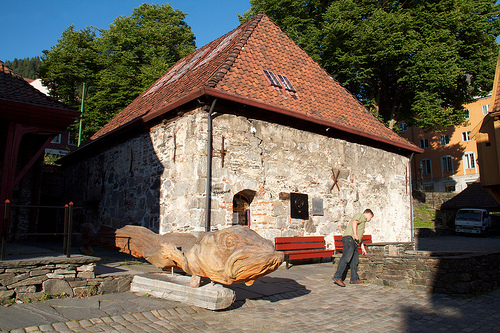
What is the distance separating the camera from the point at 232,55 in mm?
10625

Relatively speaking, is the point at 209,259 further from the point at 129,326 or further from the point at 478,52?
the point at 478,52

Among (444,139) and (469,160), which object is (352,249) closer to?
(469,160)

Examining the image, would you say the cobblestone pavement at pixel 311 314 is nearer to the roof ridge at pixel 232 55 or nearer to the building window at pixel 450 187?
the roof ridge at pixel 232 55

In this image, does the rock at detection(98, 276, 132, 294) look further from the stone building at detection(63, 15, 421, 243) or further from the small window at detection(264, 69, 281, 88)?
the small window at detection(264, 69, 281, 88)

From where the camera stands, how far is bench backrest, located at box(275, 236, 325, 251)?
9.19 metres

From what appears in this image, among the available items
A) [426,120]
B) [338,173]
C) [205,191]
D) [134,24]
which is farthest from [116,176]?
[134,24]

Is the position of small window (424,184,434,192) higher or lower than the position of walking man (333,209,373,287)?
higher

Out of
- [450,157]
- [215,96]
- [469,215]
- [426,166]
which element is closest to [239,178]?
[215,96]

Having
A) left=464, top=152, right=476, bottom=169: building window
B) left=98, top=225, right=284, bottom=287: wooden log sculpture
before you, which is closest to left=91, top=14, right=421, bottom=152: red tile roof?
left=98, top=225, right=284, bottom=287: wooden log sculpture

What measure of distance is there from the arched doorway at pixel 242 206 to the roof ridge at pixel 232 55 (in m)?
2.66

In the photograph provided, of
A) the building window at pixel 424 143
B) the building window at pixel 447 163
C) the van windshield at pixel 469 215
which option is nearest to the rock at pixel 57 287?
the van windshield at pixel 469 215

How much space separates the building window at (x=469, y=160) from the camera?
3847 centimetres

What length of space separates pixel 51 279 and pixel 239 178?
4.71 m

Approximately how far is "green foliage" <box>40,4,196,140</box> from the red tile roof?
5.90 metres
